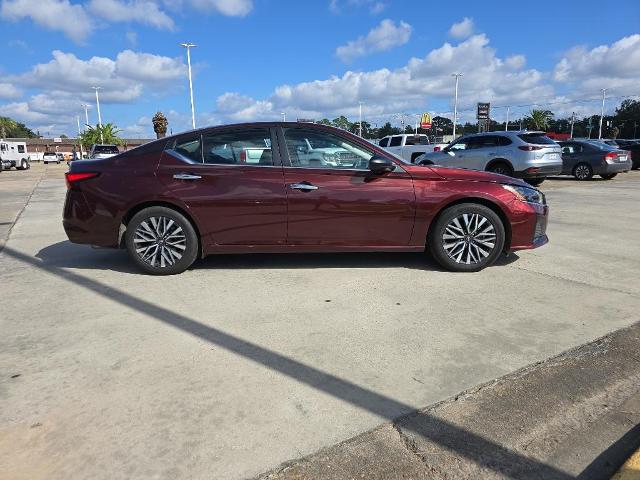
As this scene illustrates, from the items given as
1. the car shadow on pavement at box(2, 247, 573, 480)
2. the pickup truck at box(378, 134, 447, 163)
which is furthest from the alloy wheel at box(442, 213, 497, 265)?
the pickup truck at box(378, 134, 447, 163)

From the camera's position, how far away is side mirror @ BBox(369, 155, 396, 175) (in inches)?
191

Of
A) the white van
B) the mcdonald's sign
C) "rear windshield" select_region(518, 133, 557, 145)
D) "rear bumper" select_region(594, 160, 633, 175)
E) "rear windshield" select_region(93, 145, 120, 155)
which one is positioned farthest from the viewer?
the mcdonald's sign

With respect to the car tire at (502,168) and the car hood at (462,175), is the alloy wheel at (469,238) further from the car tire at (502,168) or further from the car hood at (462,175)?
the car tire at (502,168)

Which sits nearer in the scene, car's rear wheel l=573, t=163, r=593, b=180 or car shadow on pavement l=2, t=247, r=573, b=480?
car shadow on pavement l=2, t=247, r=573, b=480

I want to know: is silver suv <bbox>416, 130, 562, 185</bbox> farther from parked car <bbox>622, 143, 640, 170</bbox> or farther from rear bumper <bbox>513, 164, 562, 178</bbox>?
parked car <bbox>622, 143, 640, 170</bbox>

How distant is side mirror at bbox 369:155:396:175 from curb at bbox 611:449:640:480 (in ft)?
10.7

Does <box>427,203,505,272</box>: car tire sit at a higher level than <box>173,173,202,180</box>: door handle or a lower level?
lower

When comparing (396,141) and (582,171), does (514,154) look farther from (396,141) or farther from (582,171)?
(396,141)

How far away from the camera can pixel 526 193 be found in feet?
16.9

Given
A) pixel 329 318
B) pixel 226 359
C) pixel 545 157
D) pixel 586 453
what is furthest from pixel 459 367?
pixel 545 157

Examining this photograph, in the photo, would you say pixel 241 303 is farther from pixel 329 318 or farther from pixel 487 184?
pixel 487 184

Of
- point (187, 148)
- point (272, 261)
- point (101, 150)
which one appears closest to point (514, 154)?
point (272, 261)

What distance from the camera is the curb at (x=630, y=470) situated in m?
2.04

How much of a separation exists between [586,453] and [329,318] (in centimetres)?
199
